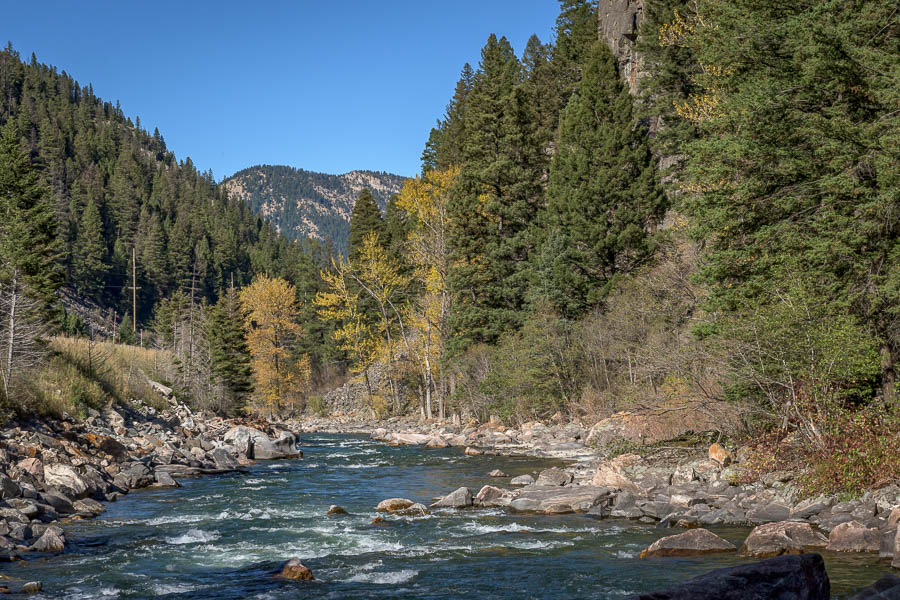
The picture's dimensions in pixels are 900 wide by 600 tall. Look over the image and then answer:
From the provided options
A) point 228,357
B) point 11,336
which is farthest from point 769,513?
point 228,357

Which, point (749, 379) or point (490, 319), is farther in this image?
point (490, 319)

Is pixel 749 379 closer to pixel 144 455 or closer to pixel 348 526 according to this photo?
pixel 348 526

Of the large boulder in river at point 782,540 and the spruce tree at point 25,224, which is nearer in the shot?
the large boulder in river at point 782,540

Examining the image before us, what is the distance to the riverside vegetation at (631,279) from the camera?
14.1m

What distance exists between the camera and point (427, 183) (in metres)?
42.5

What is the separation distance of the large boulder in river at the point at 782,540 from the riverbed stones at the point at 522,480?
27.6 ft

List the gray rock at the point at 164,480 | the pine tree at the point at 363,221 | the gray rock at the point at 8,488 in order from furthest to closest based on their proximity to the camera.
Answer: the pine tree at the point at 363,221, the gray rock at the point at 164,480, the gray rock at the point at 8,488

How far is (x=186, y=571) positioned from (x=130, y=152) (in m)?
152

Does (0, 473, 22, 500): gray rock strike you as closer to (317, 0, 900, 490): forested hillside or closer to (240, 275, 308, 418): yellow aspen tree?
(317, 0, 900, 490): forested hillside

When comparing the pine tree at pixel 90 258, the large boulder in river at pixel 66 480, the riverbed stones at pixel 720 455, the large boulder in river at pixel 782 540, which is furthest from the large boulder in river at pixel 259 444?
the pine tree at pixel 90 258

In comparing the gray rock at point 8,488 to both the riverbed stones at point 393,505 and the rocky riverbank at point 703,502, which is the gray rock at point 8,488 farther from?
the rocky riverbank at point 703,502

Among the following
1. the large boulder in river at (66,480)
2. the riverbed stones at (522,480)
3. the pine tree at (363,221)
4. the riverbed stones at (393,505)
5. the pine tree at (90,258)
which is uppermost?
the pine tree at (90,258)

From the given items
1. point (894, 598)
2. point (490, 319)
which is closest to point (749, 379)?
point (894, 598)

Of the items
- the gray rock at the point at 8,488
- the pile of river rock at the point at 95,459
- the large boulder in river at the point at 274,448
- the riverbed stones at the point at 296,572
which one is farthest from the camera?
the large boulder in river at the point at 274,448
